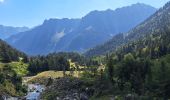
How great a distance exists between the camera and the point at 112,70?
15212 centimetres

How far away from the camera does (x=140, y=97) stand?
11162cm

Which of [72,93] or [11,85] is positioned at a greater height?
[11,85]

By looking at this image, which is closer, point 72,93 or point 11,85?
point 72,93

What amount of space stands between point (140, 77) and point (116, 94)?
12428 mm

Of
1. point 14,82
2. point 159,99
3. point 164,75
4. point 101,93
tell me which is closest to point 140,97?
point 159,99

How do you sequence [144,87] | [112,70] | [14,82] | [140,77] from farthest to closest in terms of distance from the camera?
[14,82] < [112,70] < [140,77] < [144,87]

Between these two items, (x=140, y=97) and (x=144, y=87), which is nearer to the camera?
(x=140, y=97)

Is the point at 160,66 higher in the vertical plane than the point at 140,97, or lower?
higher

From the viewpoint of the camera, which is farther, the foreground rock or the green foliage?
the green foliage

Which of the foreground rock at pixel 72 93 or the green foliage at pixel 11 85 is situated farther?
the green foliage at pixel 11 85

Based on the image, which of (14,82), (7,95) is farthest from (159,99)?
(14,82)

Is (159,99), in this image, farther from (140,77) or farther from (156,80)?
(140,77)

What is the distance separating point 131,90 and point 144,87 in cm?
494

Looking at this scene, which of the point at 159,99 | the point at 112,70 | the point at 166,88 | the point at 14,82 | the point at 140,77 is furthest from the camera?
the point at 14,82
